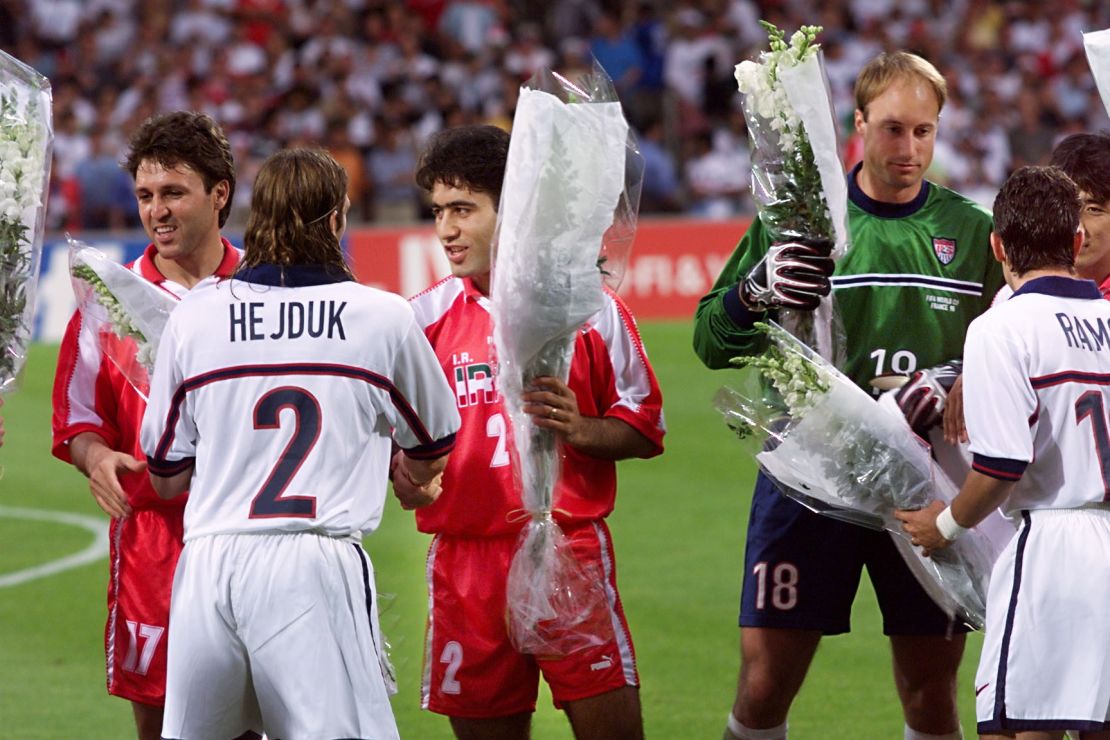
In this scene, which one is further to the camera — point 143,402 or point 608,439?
point 143,402

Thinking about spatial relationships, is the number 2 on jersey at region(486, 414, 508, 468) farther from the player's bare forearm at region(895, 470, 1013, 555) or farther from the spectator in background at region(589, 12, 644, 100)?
the spectator in background at region(589, 12, 644, 100)

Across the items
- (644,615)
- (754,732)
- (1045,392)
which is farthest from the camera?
(644,615)

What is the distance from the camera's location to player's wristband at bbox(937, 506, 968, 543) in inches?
171

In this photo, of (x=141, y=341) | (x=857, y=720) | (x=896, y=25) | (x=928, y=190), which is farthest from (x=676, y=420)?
(x=896, y=25)

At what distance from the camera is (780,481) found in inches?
187

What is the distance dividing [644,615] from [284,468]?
15.3ft

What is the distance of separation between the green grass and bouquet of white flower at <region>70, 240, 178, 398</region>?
934mm

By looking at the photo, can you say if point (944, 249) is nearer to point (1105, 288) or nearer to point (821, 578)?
point (1105, 288)

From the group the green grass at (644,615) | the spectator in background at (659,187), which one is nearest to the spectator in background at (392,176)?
the spectator in background at (659,187)

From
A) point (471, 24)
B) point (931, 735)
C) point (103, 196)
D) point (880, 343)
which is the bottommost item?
point (931, 735)

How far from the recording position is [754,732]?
5078 mm

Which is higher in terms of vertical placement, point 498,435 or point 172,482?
point 498,435

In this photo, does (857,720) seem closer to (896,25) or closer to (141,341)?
(141,341)

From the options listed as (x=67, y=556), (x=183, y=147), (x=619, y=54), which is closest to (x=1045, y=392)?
(x=183, y=147)
